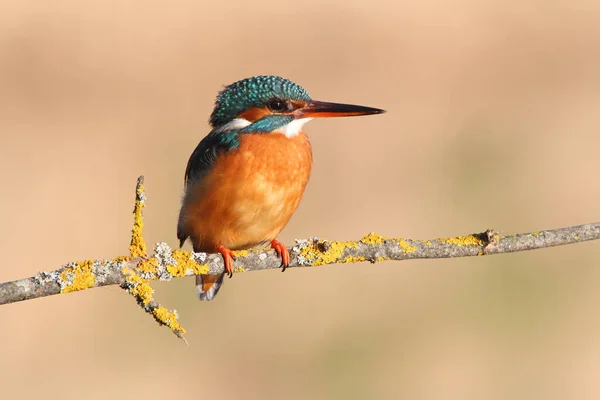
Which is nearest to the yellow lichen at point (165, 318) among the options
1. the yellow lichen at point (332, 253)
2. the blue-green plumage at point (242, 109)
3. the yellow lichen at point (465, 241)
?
the yellow lichen at point (332, 253)

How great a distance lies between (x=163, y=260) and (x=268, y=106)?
1.28m

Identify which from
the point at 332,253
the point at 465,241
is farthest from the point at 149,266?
the point at 465,241

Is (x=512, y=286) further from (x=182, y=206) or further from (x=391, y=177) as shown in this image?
(x=182, y=206)

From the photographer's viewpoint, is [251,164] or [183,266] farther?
[251,164]

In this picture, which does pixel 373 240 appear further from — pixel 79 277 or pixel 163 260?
pixel 79 277

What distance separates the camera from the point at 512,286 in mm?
7387

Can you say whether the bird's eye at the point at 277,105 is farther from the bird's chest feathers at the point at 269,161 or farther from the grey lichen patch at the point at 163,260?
the grey lichen patch at the point at 163,260

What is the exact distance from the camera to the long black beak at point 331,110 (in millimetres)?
3871

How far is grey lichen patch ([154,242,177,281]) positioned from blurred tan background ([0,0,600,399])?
368cm

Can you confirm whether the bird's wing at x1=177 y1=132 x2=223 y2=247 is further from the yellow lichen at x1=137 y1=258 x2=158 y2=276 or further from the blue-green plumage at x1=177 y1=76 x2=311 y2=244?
the yellow lichen at x1=137 y1=258 x2=158 y2=276

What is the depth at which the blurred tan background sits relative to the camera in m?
7.02

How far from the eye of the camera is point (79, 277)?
2719mm

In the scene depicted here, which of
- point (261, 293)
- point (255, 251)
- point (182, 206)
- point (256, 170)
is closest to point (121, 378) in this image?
point (261, 293)

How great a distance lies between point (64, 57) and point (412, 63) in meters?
3.66
